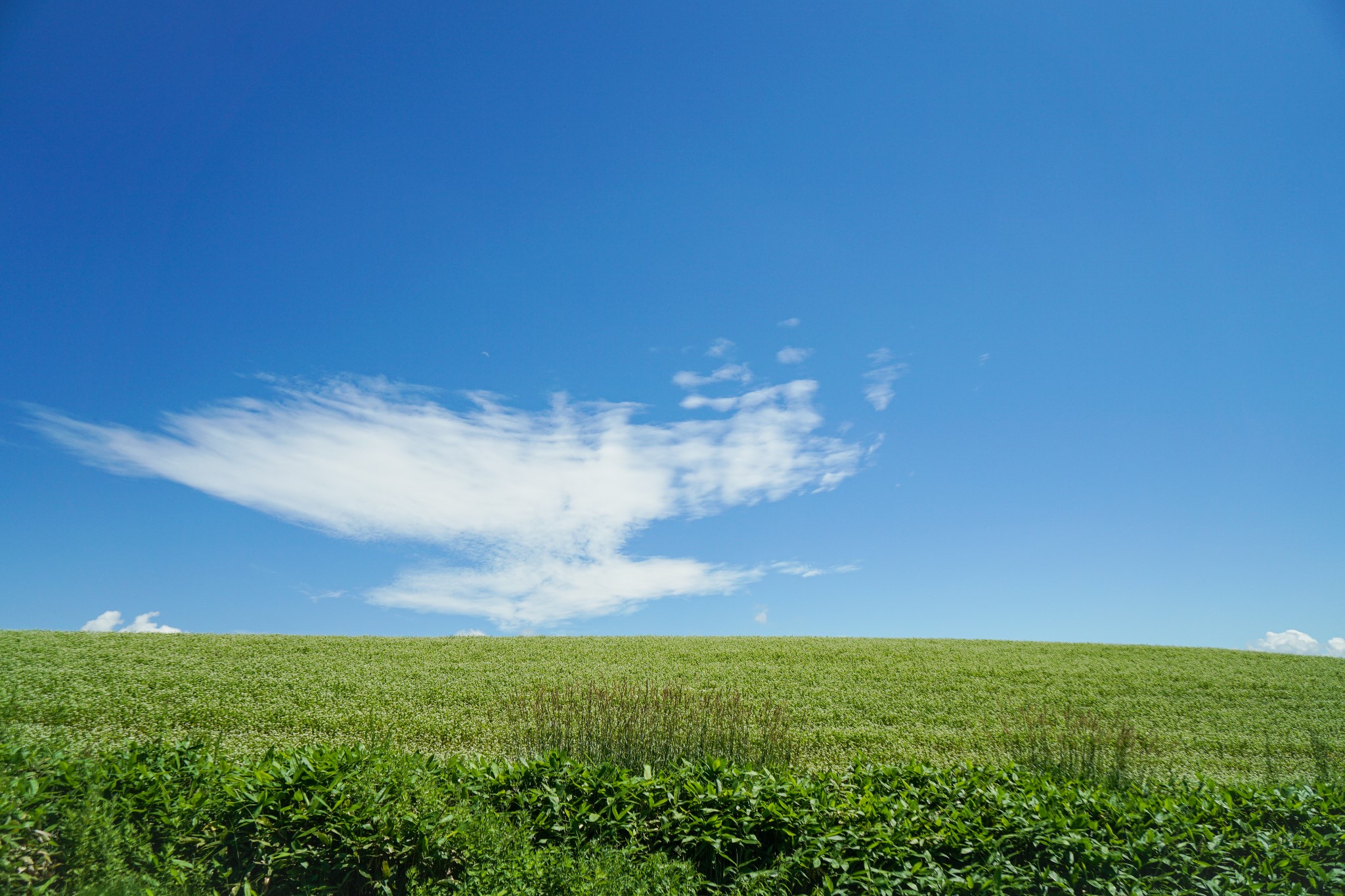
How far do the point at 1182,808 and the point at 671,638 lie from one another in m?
9.74

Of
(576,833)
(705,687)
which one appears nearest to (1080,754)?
(705,687)

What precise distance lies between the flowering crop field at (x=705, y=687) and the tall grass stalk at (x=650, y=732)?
2.99 feet

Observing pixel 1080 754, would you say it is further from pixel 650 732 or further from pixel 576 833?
pixel 576 833

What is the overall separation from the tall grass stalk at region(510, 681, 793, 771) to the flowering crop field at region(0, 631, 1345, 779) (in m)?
0.91

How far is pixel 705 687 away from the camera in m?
9.14

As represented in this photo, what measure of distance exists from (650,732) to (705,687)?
4136 millimetres

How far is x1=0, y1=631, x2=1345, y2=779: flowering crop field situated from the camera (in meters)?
6.97

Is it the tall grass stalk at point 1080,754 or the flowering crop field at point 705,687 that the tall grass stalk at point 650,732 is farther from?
the tall grass stalk at point 1080,754

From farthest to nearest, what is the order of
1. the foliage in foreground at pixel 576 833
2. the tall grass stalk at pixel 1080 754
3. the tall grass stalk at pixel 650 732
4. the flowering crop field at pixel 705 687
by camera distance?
the flowering crop field at pixel 705 687 → the tall grass stalk at pixel 1080 754 → the tall grass stalk at pixel 650 732 → the foliage in foreground at pixel 576 833

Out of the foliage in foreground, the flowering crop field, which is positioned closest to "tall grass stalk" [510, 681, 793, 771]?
the flowering crop field

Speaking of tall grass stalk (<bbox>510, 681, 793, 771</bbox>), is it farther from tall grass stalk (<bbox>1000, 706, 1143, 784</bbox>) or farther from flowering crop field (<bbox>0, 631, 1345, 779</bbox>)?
tall grass stalk (<bbox>1000, 706, 1143, 784</bbox>)

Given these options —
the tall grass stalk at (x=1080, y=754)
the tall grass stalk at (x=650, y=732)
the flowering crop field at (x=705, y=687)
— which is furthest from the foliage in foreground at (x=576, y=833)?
the flowering crop field at (x=705, y=687)

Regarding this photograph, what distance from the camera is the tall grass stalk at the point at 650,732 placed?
5105 millimetres

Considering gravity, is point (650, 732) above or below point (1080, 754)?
above
